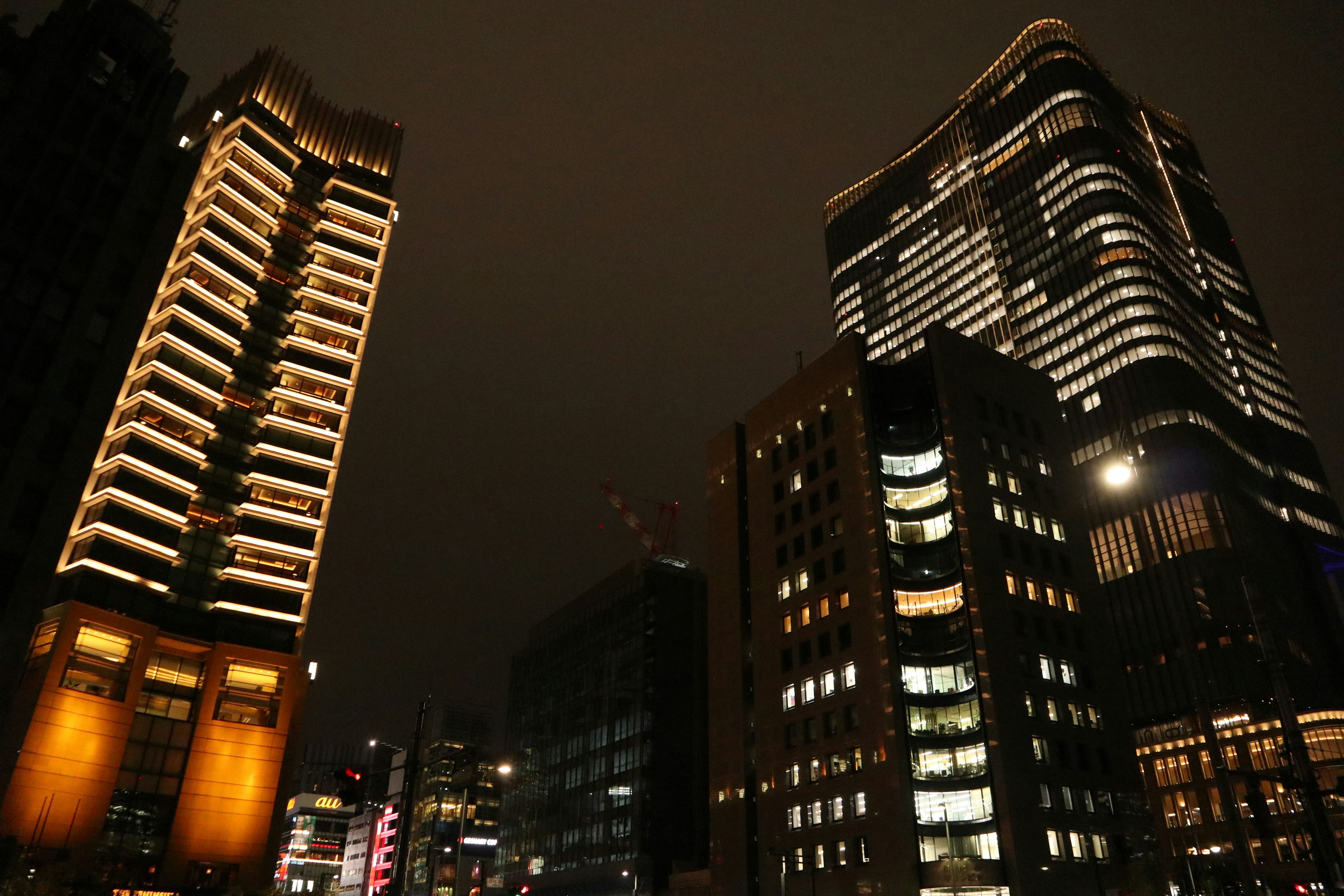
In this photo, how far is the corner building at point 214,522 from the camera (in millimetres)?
68500

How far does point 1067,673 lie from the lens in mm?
Answer: 77750

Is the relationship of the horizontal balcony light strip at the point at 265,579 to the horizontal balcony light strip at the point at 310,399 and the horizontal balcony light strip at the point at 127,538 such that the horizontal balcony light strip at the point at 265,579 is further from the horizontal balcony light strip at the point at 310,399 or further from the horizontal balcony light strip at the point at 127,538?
the horizontal balcony light strip at the point at 310,399

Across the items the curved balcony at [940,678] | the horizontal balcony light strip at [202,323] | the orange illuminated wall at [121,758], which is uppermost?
the horizontal balcony light strip at [202,323]

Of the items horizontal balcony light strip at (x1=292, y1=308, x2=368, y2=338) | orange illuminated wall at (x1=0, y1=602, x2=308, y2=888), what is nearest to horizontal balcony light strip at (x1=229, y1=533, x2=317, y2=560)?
orange illuminated wall at (x1=0, y1=602, x2=308, y2=888)

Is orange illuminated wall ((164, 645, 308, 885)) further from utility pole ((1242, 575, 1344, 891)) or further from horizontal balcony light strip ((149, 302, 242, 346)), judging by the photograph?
utility pole ((1242, 575, 1344, 891))

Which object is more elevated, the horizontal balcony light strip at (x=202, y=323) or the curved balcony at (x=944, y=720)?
the horizontal balcony light strip at (x=202, y=323)

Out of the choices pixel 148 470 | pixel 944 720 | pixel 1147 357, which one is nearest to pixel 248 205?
pixel 148 470

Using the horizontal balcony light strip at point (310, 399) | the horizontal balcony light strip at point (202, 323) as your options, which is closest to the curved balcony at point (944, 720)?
the horizontal balcony light strip at point (310, 399)

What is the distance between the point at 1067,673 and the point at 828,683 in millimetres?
20344

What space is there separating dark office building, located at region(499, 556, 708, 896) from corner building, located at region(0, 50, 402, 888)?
5501cm

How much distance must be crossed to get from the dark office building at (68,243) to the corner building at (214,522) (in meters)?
3.59

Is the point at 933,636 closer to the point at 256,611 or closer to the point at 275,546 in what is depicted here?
the point at 256,611

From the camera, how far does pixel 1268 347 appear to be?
7170 inches

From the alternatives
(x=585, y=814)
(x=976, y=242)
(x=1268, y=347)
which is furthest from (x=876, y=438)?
(x=1268, y=347)
